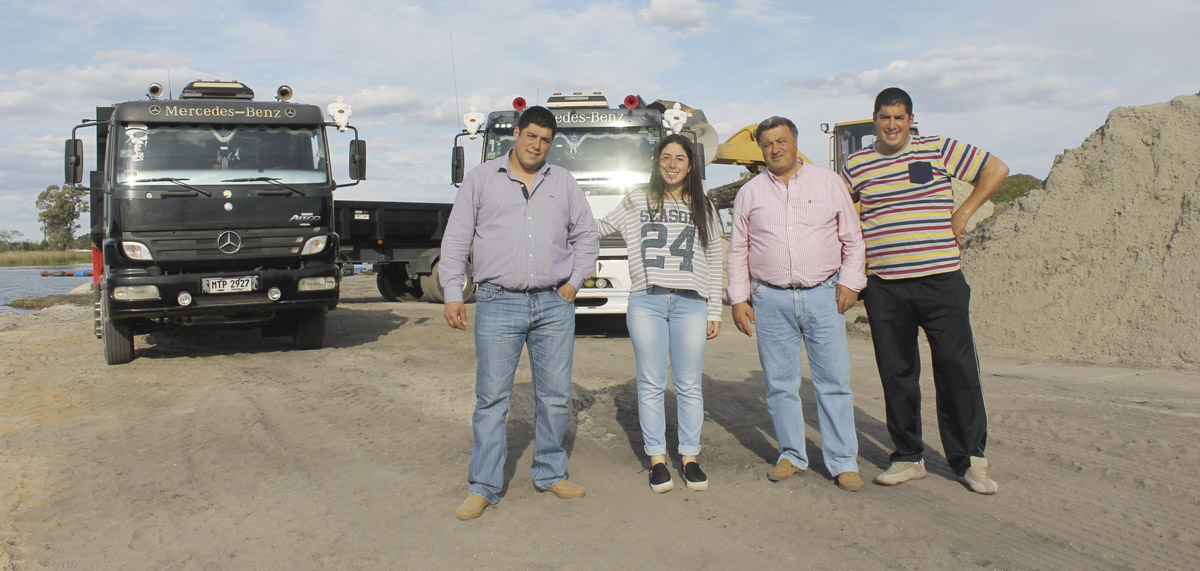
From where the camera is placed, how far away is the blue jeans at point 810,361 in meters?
3.99

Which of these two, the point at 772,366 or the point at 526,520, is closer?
the point at 526,520

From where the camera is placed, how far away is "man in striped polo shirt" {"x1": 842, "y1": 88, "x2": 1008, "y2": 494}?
3.93m

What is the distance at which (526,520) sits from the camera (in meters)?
3.75

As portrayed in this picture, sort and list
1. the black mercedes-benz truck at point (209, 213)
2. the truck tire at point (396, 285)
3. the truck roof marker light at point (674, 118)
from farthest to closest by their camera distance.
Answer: the truck tire at point (396, 285)
the truck roof marker light at point (674, 118)
the black mercedes-benz truck at point (209, 213)

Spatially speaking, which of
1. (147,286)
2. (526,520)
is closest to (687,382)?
(526,520)

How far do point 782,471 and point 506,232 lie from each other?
6.09 ft

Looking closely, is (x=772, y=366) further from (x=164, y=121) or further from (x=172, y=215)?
(x=164, y=121)

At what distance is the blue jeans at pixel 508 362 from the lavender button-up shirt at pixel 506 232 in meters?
0.09

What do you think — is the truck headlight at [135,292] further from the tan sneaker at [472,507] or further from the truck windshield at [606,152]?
the tan sneaker at [472,507]

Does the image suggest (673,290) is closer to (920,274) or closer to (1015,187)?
(920,274)

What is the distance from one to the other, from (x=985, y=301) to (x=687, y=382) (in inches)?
273

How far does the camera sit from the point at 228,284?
8555 mm

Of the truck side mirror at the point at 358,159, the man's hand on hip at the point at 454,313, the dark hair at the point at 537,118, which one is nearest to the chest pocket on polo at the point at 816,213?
the dark hair at the point at 537,118

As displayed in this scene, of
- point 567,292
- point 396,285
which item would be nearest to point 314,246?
point 567,292
